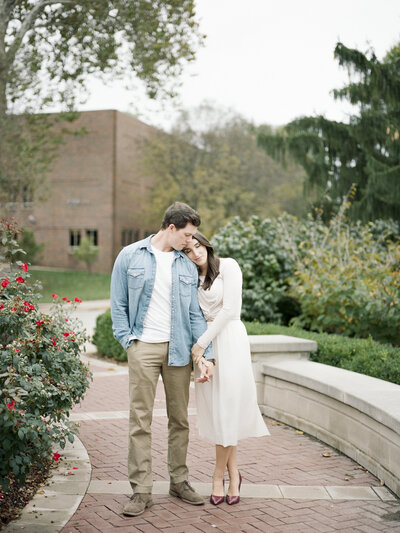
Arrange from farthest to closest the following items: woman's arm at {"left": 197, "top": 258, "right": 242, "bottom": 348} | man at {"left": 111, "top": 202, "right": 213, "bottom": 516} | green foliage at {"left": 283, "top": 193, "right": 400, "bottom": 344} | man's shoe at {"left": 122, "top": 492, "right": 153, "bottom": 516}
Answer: green foliage at {"left": 283, "top": 193, "right": 400, "bottom": 344}, woman's arm at {"left": 197, "top": 258, "right": 242, "bottom": 348}, man at {"left": 111, "top": 202, "right": 213, "bottom": 516}, man's shoe at {"left": 122, "top": 492, "right": 153, "bottom": 516}

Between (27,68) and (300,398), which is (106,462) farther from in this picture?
(27,68)

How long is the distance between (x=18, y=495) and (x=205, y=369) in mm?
1500

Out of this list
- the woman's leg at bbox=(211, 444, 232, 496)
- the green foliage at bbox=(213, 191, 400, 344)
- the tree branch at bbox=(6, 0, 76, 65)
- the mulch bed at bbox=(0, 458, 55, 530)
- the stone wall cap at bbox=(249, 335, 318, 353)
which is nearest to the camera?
the mulch bed at bbox=(0, 458, 55, 530)

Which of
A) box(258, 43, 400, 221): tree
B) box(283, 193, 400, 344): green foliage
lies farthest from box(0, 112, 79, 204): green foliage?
box(283, 193, 400, 344): green foliage

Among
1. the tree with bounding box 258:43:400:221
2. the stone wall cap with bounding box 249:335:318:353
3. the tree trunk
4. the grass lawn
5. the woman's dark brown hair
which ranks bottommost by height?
the grass lawn

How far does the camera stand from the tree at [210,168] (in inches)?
1555

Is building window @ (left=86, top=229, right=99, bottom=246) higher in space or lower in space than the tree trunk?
lower

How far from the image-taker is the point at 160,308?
4.25 meters

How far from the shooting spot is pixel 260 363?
22.9ft

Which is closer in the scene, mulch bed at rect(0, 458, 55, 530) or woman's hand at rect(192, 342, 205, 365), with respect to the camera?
mulch bed at rect(0, 458, 55, 530)

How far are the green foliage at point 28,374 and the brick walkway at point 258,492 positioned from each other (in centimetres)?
54

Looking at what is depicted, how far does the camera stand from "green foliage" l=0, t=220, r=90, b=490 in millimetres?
3580

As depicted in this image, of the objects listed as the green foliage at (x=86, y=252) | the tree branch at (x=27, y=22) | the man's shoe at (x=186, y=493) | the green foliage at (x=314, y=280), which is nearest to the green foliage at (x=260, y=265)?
the green foliage at (x=314, y=280)

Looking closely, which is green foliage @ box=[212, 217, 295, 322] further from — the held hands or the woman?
the held hands
